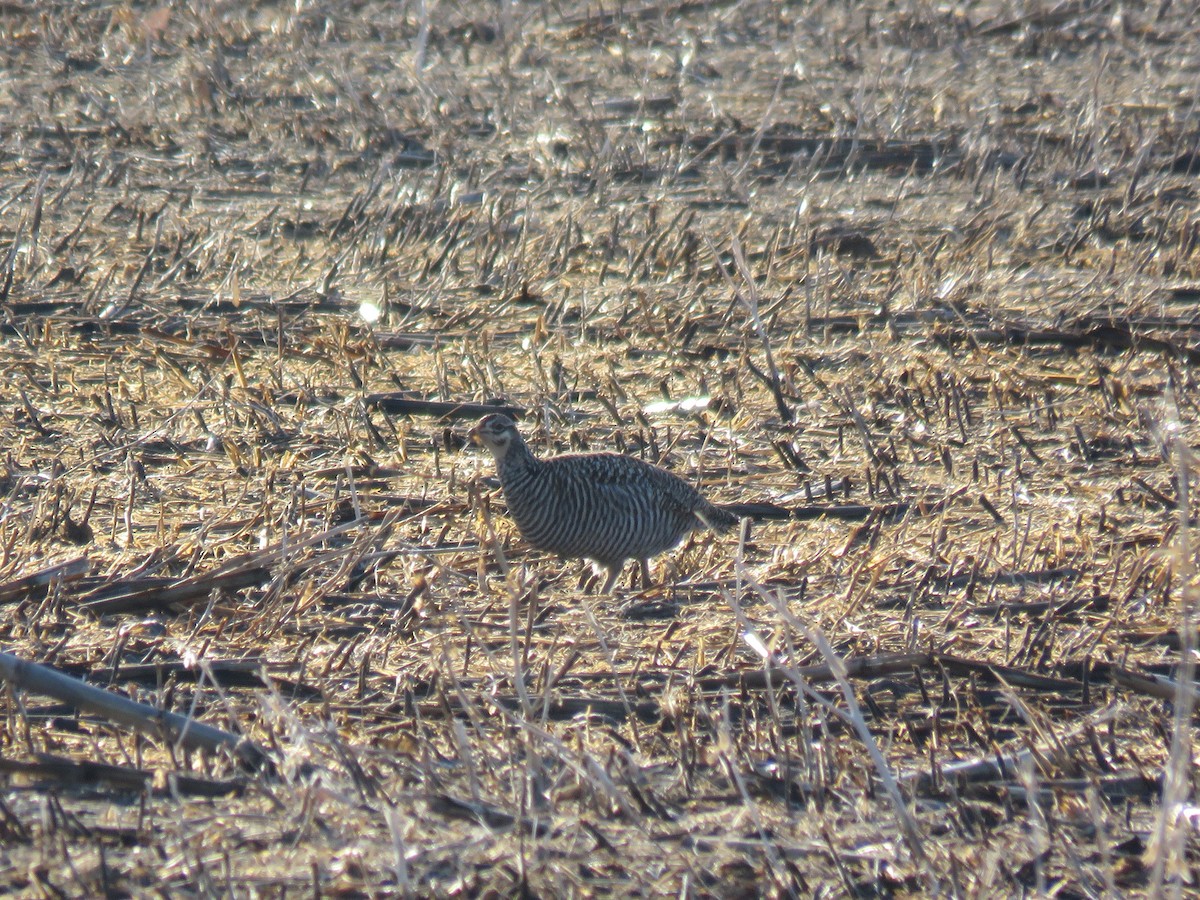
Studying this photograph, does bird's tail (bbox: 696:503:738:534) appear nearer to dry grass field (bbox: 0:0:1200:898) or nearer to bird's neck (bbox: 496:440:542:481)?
dry grass field (bbox: 0:0:1200:898)

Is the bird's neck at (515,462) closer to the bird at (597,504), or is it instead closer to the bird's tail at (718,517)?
the bird at (597,504)

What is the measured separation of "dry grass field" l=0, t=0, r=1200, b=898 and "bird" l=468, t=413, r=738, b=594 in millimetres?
149

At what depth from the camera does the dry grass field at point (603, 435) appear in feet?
13.6

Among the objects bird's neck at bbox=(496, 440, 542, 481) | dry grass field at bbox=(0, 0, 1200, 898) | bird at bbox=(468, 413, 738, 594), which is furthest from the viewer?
bird's neck at bbox=(496, 440, 542, 481)

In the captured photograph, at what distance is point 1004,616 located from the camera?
564 cm

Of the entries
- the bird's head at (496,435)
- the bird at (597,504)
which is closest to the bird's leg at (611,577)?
the bird at (597,504)

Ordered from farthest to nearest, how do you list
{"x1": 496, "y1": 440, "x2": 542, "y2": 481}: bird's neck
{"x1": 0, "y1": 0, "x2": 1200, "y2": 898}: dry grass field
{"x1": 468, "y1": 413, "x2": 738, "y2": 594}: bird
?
1. {"x1": 496, "y1": 440, "x2": 542, "y2": 481}: bird's neck
2. {"x1": 468, "y1": 413, "x2": 738, "y2": 594}: bird
3. {"x1": 0, "y1": 0, "x2": 1200, "y2": 898}: dry grass field

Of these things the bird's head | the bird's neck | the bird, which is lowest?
the bird

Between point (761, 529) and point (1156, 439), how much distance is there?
1729 mm

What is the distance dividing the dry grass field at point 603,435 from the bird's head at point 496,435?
28 cm

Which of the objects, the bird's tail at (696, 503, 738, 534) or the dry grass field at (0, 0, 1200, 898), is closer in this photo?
the dry grass field at (0, 0, 1200, 898)

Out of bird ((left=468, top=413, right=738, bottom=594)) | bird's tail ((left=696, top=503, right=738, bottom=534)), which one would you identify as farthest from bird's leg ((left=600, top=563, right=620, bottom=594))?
bird's tail ((left=696, top=503, right=738, bottom=534))

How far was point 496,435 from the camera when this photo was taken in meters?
6.70

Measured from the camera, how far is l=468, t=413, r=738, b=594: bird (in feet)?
21.3
